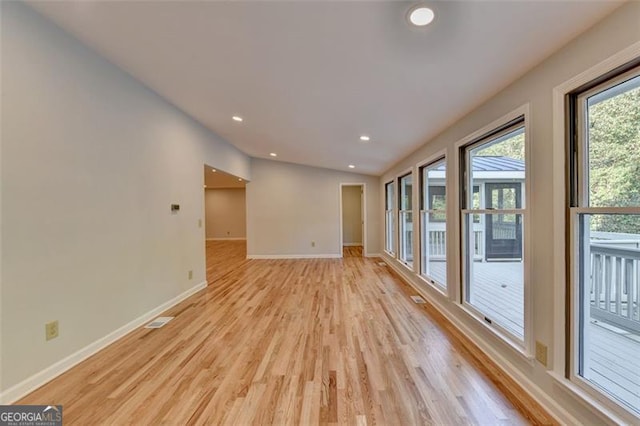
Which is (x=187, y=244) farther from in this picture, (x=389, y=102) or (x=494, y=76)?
(x=494, y=76)

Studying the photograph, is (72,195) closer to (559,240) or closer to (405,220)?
(559,240)

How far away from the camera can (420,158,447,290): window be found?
3625 mm

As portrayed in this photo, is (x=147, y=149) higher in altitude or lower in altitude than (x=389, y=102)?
lower

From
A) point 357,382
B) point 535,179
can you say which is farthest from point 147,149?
point 535,179

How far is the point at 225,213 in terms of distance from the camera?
1190 centimetres

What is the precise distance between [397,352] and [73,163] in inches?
125

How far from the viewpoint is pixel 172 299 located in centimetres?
361

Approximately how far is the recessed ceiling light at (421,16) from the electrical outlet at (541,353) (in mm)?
2126

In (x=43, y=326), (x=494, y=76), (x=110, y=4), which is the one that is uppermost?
(x=110, y=4)

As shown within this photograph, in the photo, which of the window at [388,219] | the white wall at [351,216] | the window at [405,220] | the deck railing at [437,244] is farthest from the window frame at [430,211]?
the white wall at [351,216]

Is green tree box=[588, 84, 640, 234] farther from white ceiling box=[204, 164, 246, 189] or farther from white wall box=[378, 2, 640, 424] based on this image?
white ceiling box=[204, 164, 246, 189]

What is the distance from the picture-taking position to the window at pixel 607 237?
1.34 metres

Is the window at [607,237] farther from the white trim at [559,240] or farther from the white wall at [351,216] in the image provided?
the white wall at [351,216]

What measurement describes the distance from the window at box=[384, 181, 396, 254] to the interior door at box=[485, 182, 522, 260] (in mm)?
3979
